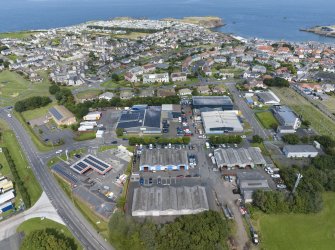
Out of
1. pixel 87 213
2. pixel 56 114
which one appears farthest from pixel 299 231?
pixel 56 114

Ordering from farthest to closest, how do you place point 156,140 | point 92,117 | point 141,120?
point 92,117 < point 141,120 < point 156,140

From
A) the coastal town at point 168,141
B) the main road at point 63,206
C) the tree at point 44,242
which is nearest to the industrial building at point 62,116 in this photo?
the coastal town at point 168,141

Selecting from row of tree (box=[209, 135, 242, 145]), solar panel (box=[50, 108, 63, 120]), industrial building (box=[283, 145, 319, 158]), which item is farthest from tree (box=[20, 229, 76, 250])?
industrial building (box=[283, 145, 319, 158])

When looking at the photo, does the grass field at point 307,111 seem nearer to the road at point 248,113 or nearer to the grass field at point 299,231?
the road at point 248,113

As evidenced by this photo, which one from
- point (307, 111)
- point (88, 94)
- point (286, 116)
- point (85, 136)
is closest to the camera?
point (85, 136)

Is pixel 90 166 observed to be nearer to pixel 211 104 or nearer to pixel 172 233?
pixel 172 233

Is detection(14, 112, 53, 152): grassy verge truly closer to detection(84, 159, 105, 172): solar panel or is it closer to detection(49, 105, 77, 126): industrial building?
detection(49, 105, 77, 126): industrial building
